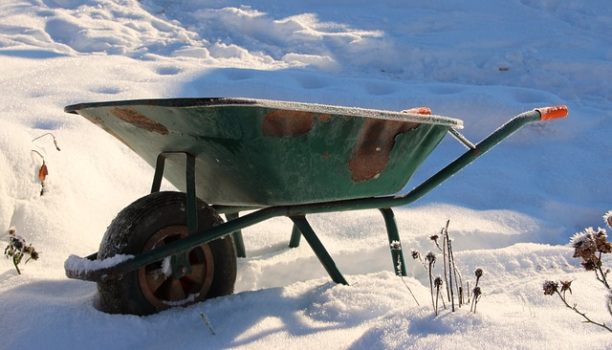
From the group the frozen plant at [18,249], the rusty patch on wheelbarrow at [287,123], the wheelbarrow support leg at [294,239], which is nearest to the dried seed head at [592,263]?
the rusty patch on wheelbarrow at [287,123]

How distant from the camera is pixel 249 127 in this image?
180 centimetres

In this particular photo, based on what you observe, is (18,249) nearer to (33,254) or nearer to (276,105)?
(33,254)

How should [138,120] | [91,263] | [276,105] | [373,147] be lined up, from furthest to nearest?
[373,147]
[138,120]
[91,263]
[276,105]

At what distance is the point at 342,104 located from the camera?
4344 millimetres

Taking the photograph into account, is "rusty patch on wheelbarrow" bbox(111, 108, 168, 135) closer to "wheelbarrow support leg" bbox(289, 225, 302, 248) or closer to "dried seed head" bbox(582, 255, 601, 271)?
"wheelbarrow support leg" bbox(289, 225, 302, 248)

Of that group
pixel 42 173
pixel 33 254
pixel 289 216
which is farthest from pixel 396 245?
pixel 42 173

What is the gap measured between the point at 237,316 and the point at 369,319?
338 mm

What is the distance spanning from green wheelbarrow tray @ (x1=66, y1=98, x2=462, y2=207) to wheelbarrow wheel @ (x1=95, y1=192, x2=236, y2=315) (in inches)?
5.8

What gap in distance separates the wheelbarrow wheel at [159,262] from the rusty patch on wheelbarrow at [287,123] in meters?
0.35

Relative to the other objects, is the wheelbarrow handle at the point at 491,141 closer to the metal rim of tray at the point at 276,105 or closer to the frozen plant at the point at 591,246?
the metal rim of tray at the point at 276,105

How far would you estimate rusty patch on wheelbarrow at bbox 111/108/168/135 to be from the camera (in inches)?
75.2

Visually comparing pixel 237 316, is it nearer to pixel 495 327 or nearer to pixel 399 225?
pixel 495 327

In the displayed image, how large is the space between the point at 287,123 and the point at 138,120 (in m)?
0.42

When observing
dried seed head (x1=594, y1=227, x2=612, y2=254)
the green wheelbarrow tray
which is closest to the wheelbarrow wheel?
the green wheelbarrow tray
